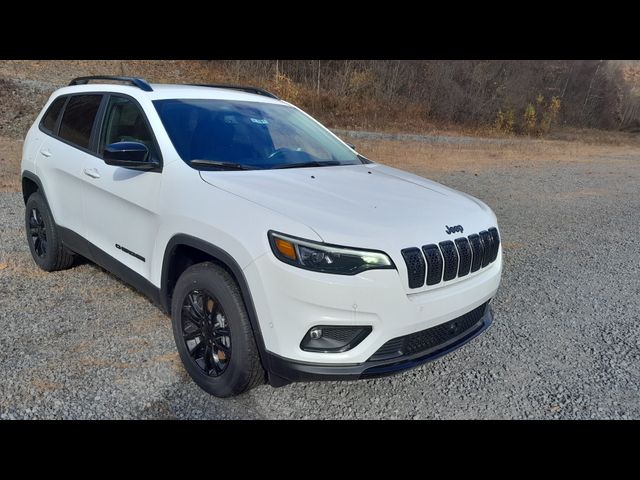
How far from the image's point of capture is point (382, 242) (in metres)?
2.33

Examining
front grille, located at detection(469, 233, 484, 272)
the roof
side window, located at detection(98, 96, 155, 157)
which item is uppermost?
the roof

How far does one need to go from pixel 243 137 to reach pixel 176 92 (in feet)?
2.13

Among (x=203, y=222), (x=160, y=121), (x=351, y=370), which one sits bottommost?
(x=351, y=370)

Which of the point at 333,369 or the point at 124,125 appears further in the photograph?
the point at 124,125

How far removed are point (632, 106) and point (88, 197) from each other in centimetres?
3838

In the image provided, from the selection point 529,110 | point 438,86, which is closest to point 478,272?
point 438,86

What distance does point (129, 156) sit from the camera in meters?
2.93

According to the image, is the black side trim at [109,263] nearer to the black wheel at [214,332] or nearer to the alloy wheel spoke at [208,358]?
the black wheel at [214,332]

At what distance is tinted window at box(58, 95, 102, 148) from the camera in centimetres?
385

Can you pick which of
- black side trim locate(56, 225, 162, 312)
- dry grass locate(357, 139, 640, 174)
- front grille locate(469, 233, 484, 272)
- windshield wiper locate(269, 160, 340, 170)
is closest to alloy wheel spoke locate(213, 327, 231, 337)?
black side trim locate(56, 225, 162, 312)

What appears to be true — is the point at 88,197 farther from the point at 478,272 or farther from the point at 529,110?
the point at 529,110

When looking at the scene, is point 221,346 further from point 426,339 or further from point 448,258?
point 448,258

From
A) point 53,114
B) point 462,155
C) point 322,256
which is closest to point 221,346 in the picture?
point 322,256

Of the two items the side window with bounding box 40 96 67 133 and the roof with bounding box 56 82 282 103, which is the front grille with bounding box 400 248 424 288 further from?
the side window with bounding box 40 96 67 133
